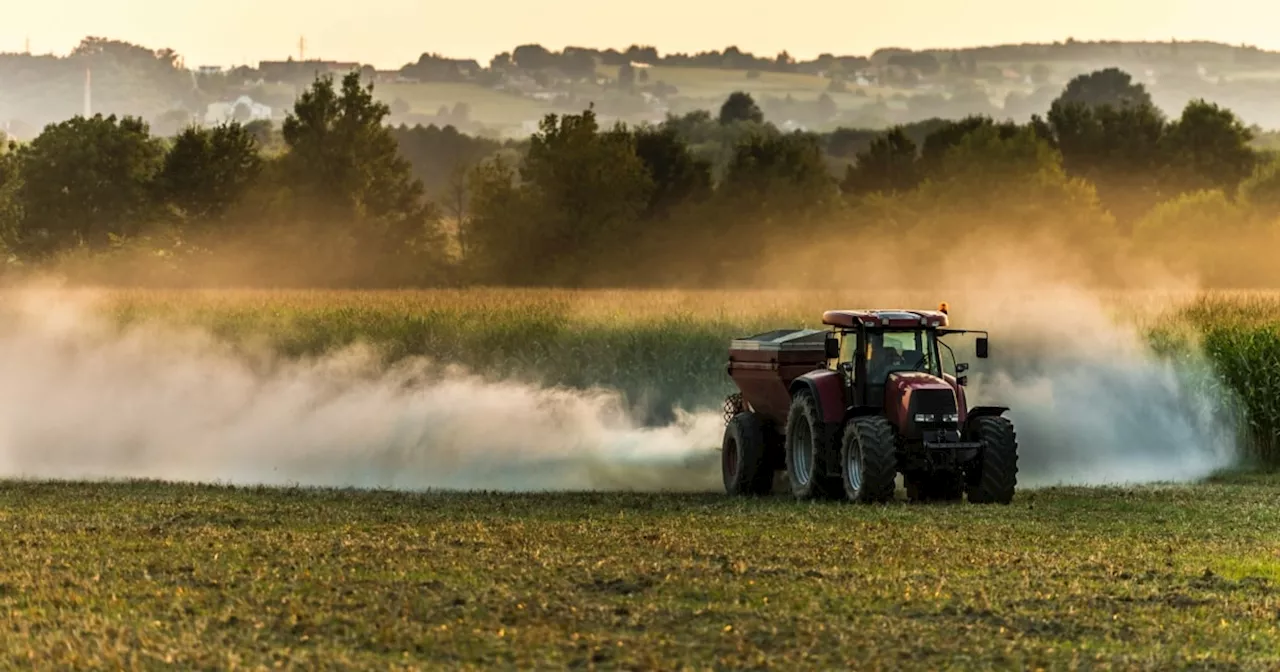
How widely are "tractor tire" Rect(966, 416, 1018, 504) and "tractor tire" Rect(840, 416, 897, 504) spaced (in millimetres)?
1085

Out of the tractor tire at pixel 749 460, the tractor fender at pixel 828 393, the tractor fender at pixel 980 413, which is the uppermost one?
the tractor fender at pixel 828 393

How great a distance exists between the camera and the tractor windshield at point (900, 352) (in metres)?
23.0

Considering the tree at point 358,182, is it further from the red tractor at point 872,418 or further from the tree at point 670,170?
the red tractor at point 872,418

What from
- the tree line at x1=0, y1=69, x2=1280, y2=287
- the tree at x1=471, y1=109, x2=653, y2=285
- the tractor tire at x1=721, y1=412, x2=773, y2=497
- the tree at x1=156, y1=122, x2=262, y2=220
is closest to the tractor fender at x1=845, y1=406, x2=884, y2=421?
the tractor tire at x1=721, y1=412, x2=773, y2=497

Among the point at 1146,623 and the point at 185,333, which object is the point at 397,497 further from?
the point at 185,333

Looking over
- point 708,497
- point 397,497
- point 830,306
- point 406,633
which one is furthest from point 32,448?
point 406,633

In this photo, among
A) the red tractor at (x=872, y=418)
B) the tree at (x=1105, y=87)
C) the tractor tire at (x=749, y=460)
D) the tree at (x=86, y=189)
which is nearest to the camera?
the red tractor at (x=872, y=418)

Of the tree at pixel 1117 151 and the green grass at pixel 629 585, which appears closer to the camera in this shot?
the green grass at pixel 629 585

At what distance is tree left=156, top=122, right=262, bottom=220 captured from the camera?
8974 centimetres

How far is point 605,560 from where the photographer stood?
16.5m

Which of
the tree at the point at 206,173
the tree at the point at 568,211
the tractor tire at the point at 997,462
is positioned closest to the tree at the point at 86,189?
the tree at the point at 206,173

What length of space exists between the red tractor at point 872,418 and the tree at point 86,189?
70366 mm

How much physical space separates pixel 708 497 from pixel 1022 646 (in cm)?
1172

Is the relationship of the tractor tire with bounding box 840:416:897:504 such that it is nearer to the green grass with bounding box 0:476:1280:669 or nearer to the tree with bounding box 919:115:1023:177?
the green grass with bounding box 0:476:1280:669
